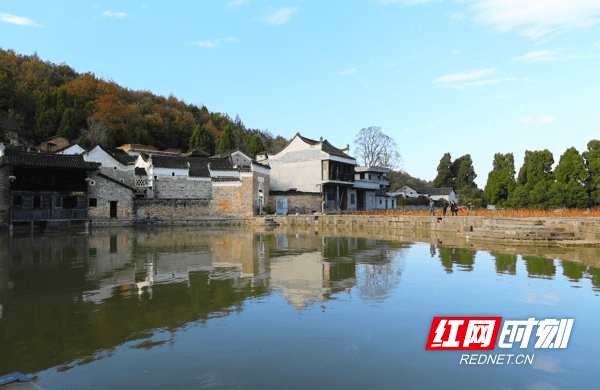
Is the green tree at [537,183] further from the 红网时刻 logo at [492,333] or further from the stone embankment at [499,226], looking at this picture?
Answer: the 红网时刻 logo at [492,333]

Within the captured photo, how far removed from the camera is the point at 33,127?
45938 millimetres

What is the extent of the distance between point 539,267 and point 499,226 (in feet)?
22.2

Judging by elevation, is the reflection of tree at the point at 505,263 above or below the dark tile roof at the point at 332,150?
below

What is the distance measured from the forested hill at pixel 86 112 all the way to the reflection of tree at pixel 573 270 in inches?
1740

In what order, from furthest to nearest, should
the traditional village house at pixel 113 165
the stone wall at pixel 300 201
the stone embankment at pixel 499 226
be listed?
1. the stone wall at pixel 300 201
2. the traditional village house at pixel 113 165
3. the stone embankment at pixel 499 226

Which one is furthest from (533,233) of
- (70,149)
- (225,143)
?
(225,143)

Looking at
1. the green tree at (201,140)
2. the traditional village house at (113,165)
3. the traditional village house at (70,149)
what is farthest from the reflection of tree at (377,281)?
the green tree at (201,140)

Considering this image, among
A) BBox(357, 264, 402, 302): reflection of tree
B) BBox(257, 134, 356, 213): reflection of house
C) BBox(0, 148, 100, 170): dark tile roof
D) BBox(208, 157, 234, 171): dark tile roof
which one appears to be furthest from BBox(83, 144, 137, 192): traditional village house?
BBox(357, 264, 402, 302): reflection of tree

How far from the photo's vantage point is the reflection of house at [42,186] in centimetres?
2548

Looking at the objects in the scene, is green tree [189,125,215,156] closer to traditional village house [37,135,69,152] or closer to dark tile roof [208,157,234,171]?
traditional village house [37,135,69,152]

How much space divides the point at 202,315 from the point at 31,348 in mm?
2170

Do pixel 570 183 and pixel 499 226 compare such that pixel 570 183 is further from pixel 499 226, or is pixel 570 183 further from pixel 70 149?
pixel 70 149

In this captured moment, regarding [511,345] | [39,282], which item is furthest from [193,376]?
[39,282]

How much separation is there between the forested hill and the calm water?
38146 millimetres
